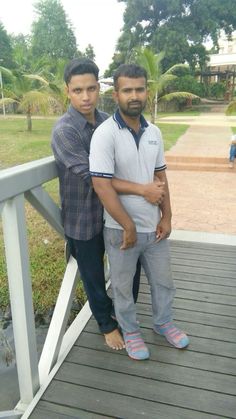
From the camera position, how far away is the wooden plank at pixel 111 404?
6.04 feet

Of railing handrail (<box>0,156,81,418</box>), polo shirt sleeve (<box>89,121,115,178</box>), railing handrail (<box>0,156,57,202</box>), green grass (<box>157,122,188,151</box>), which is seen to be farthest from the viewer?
green grass (<box>157,122,188,151</box>)

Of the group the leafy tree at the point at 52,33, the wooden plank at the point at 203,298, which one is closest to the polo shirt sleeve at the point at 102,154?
the wooden plank at the point at 203,298

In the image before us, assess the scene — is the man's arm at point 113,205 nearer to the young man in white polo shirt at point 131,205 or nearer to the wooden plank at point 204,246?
the young man in white polo shirt at point 131,205

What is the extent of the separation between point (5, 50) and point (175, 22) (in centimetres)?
1704

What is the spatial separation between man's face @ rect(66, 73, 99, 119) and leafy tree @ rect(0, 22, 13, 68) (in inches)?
1400

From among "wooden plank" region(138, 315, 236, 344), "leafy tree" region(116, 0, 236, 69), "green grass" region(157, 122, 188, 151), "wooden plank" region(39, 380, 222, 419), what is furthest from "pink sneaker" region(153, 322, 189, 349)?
"leafy tree" region(116, 0, 236, 69)

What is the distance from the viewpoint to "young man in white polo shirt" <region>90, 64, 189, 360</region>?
1812 millimetres

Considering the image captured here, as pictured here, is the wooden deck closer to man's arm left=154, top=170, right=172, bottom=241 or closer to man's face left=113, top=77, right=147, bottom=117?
man's arm left=154, top=170, right=172, bottom=241

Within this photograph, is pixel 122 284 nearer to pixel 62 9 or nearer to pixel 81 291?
pixel 81 291

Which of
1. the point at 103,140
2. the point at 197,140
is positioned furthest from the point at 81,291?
the point at 197,140

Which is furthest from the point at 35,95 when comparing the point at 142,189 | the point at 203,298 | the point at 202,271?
the point at 142,189

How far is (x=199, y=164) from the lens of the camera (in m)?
8.74

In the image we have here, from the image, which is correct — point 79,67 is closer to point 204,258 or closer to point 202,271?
point 202,271

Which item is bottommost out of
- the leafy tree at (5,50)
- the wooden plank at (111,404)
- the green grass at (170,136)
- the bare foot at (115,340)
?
the green grass at (170,136)
